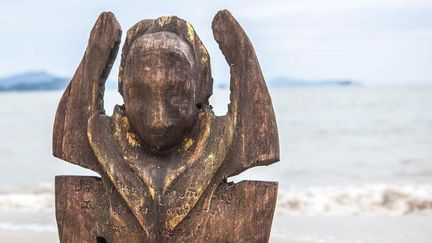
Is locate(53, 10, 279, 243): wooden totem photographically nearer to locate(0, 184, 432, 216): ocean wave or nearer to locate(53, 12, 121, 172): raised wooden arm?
locate(53, 12, 121, 172): raised wooden arm

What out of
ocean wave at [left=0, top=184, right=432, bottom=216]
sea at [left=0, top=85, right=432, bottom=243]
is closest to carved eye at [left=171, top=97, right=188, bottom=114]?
sea at [left=0, top=85, right=432, bottom=243]

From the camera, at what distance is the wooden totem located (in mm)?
3541

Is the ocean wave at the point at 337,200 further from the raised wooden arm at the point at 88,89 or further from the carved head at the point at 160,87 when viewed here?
A: the carved head at the point at 160,87

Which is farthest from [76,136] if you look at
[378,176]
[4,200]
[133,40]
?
[378,176]

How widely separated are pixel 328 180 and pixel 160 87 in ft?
30.4

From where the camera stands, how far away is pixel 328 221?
29.5 ft

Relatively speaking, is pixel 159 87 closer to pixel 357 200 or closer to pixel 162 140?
pixel 162 140

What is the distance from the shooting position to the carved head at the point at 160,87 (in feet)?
11.5

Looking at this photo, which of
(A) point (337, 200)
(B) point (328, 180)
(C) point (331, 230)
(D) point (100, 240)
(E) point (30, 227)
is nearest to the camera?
(D) point (100, 240)

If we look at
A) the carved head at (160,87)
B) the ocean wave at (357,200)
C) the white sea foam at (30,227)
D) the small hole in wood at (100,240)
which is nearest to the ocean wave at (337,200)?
the ocean wave at (357,200)

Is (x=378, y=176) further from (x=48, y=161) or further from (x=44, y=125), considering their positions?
(x=44, y=125)

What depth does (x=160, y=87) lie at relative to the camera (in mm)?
3502

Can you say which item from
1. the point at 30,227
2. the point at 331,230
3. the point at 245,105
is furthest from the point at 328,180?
the point at 245,105

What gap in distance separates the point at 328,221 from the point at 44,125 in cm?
1571
